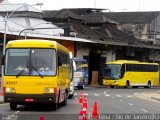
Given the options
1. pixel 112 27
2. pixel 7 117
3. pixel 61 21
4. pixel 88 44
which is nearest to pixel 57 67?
pixel 7 117

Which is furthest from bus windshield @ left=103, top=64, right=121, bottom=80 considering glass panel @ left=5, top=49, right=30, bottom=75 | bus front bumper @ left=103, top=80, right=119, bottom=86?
glass panel @ left=5, top=49, right=30, bottom=75

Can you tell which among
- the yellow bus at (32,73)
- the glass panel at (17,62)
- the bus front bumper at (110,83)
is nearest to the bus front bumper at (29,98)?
the yellow bus at (32,73)

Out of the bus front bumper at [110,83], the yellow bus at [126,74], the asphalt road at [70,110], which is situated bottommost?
the asphalt road at [70,110]

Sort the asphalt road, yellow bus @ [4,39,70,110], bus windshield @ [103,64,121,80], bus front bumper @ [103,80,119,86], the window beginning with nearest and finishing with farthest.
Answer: the asphalt road, yellow bus @ [4,39,70,110], bus windshield @ [103,64,121,80], bus front bumper @ [103,80,119,86], the window

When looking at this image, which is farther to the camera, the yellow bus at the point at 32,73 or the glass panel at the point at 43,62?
the glass panel at the point at 43,62

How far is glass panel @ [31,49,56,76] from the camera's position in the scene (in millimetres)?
22781

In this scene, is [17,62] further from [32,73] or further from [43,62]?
[43,62]

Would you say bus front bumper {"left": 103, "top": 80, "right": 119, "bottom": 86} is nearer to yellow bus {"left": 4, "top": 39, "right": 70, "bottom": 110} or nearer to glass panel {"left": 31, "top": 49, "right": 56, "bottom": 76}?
yellow bus {"left": 4, "top": 39, "right": 70, "bottom": 110}

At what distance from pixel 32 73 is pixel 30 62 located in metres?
0.54

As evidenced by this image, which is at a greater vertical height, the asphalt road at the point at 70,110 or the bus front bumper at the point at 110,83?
the bus front bumper at the point at 110,83

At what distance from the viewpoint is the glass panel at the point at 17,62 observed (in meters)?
22.8

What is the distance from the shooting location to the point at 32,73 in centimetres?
2266

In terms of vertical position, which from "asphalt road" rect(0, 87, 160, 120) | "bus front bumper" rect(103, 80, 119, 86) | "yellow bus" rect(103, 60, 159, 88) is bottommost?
"asphalt road" rect(0, 87, 160, 120)

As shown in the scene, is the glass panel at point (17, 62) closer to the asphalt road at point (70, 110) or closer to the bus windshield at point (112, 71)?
the asphalt road at point (70, 110)
